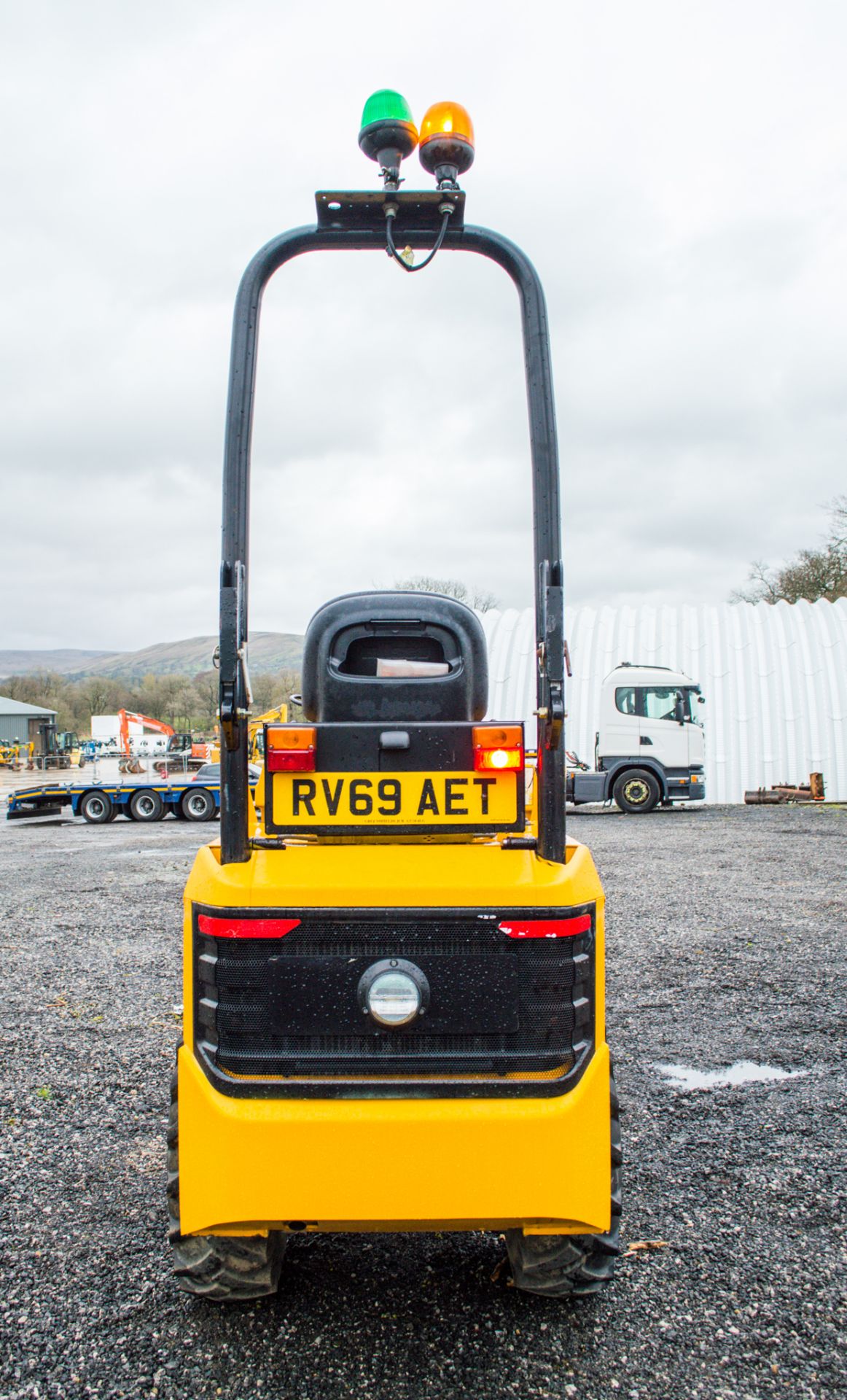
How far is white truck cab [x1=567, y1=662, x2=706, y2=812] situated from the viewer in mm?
20734

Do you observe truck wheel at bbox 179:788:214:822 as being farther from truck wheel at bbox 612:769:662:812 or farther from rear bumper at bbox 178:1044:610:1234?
rear bumper at bbox 178:1044:610:1234

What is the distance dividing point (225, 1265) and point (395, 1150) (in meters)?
0.64

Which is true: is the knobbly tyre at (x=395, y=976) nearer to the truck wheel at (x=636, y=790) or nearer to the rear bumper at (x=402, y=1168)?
the rear bumper at (x=402, y=1168)

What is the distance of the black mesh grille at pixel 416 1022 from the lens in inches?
93.2

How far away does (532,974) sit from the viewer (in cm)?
239

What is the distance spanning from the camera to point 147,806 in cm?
2127

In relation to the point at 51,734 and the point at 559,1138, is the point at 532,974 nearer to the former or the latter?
the point at 559,1138

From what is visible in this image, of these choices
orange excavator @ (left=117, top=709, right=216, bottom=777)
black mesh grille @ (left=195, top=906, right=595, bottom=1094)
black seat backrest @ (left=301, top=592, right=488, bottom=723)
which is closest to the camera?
black mesh grille @ (left=195, top=906, right=595, bottom=1094)

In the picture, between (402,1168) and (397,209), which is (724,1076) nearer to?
(402,1168)

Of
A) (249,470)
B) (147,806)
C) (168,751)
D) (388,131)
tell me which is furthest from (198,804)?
(388,131)

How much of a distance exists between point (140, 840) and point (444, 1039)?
15435 millimetres

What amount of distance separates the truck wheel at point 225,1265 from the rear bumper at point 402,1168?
7.3 inches

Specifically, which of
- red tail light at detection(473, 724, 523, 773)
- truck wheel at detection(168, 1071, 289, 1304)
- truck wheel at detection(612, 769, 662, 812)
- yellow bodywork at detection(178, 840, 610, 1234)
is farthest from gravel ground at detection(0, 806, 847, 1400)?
truck wheel at detection(612, 769, 662, 812)

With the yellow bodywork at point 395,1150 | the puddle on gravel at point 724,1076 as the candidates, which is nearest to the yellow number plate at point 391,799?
the yellow bodywork at point 395,1150
